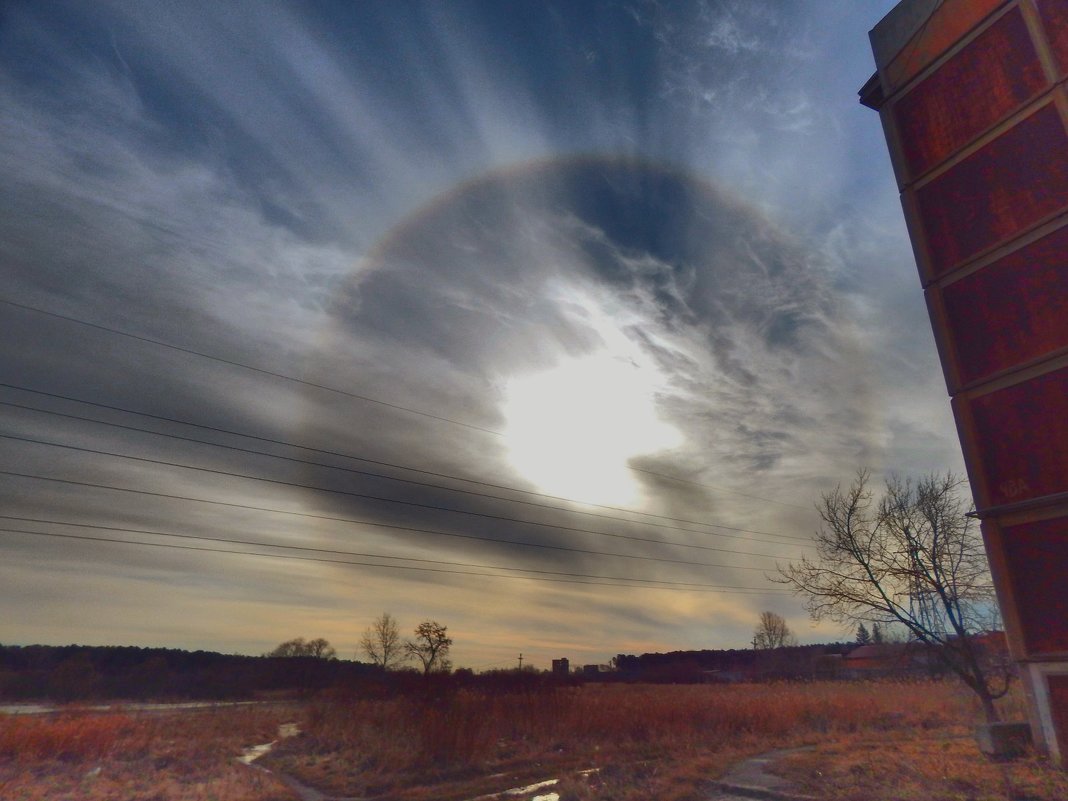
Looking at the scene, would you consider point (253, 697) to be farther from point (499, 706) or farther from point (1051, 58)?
point (1051, 58)

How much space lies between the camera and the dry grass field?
12430 mm

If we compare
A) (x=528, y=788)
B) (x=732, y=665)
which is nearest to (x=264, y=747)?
(x=528, y=788)

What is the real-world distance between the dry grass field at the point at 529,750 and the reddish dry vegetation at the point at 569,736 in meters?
0.08

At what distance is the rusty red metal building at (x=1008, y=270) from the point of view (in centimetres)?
1238

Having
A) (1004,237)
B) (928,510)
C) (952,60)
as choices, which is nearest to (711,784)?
(928,510)

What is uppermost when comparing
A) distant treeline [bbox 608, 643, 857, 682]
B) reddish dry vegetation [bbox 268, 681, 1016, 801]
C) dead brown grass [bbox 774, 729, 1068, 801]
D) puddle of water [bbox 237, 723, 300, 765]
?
dead brown grass [bbox 774, 729, 1068, 801]

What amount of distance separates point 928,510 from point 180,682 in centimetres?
4763

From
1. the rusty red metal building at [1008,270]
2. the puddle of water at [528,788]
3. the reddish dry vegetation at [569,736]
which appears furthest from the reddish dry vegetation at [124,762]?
the rusty red metal building at [1008,270]

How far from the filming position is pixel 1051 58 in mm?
13797

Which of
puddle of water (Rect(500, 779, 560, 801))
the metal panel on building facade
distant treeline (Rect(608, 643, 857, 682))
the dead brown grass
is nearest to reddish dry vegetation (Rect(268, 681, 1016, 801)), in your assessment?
puddle of water (Rect(500, 779, 560, 801))

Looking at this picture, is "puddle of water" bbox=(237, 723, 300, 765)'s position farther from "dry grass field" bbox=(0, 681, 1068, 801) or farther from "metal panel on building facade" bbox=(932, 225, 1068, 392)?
"metal panel on building facade" bbox=(932, 225, 1068, 392)

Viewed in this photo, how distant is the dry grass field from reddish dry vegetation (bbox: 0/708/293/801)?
0.22ft

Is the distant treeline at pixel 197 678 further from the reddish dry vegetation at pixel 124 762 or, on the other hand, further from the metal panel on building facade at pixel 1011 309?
the metal panel on building facade at pixel 1011 309

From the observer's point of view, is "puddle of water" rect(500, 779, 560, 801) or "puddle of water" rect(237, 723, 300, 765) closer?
"puddle of water" rect(500, 779, 560, 801)
